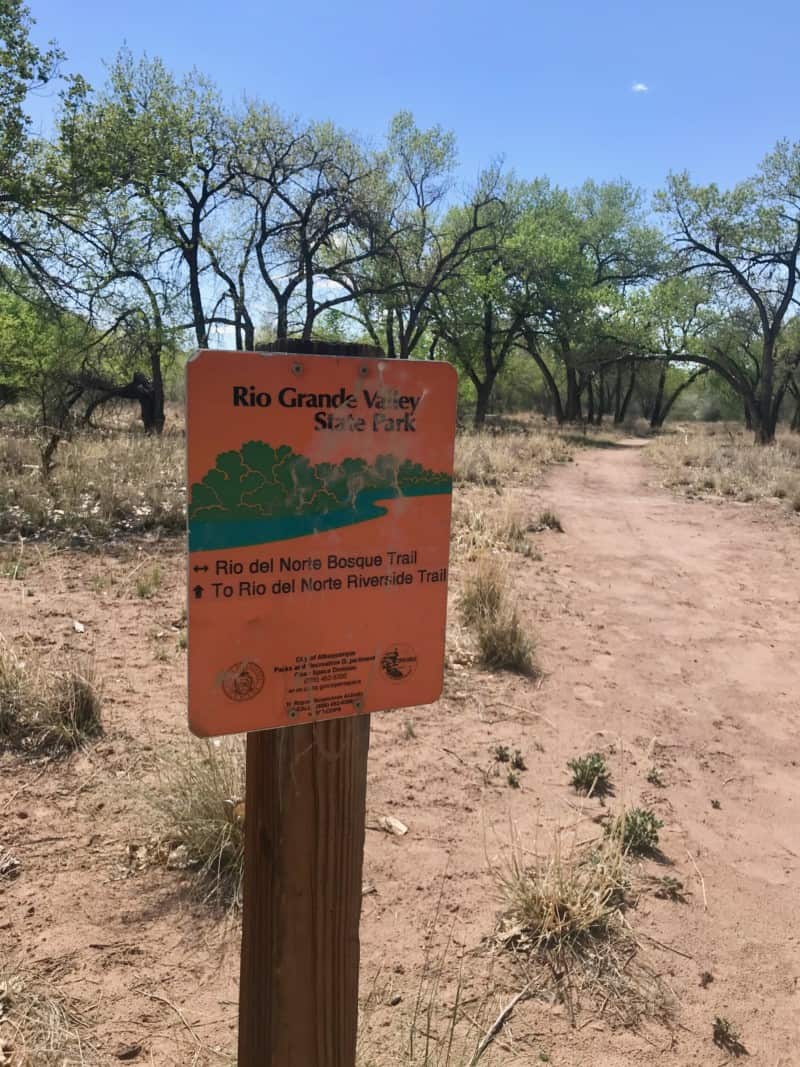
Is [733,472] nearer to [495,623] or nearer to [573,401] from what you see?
[495,623]

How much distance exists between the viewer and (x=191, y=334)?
19.8 meters

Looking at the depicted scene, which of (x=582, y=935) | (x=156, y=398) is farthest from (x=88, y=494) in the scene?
(x=156, y=398)

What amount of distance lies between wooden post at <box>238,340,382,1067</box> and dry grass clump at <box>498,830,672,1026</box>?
1.25m

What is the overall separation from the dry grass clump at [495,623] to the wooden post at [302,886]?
3.55 meters

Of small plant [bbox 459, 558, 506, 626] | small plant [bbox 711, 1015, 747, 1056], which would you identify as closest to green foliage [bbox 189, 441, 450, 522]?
small plant [bbox 711, 1015, 747, 1056]

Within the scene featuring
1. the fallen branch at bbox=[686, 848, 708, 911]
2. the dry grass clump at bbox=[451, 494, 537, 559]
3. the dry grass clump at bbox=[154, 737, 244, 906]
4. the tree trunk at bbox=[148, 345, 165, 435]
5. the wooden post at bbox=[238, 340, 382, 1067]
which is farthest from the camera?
the tree trunk at bbox=[148, 345, 165, 435]

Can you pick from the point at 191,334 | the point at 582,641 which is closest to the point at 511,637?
the point at 582,641

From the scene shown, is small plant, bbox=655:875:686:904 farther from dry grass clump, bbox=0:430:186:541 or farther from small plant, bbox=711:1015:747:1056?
dry grass clump, bbox=0:430:186:541

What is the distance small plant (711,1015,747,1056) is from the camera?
2.21 metres

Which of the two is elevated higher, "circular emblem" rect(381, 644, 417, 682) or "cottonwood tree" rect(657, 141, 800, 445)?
"cottonwood tree" rect(657, 141, 800, 445)

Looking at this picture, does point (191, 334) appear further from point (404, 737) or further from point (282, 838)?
point (282, 838)

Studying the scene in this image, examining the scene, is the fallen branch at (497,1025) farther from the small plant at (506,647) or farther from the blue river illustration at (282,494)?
the small plant at (506,647)

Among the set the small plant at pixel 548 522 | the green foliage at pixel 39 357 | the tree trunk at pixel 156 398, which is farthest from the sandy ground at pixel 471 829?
the tree trunk at pixel 156 398

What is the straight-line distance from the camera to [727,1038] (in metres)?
2.24
